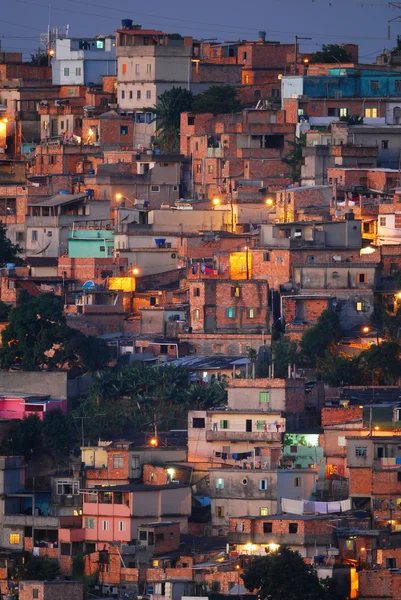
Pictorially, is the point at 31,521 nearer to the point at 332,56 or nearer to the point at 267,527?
the point at 267,527

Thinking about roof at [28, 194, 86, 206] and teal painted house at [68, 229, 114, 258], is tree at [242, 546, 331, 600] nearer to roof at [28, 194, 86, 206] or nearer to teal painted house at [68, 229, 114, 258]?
teal painted house at [68, 229, 114, 258]

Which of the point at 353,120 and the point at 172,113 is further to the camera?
the point at 172,113

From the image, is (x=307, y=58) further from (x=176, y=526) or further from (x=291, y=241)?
(x=176, y=526)

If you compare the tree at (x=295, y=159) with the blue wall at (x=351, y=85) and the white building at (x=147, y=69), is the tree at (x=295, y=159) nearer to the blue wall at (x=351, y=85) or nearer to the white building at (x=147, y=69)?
the blue wall at (x=351, y=85)

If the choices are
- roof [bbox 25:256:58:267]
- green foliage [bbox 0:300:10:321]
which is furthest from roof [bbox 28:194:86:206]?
green foliage [bbox 0:300:10:321]

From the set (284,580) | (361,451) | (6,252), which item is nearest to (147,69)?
(6,252)

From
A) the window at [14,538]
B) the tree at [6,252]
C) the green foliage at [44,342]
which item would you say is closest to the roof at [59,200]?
the tree at [6,252]
